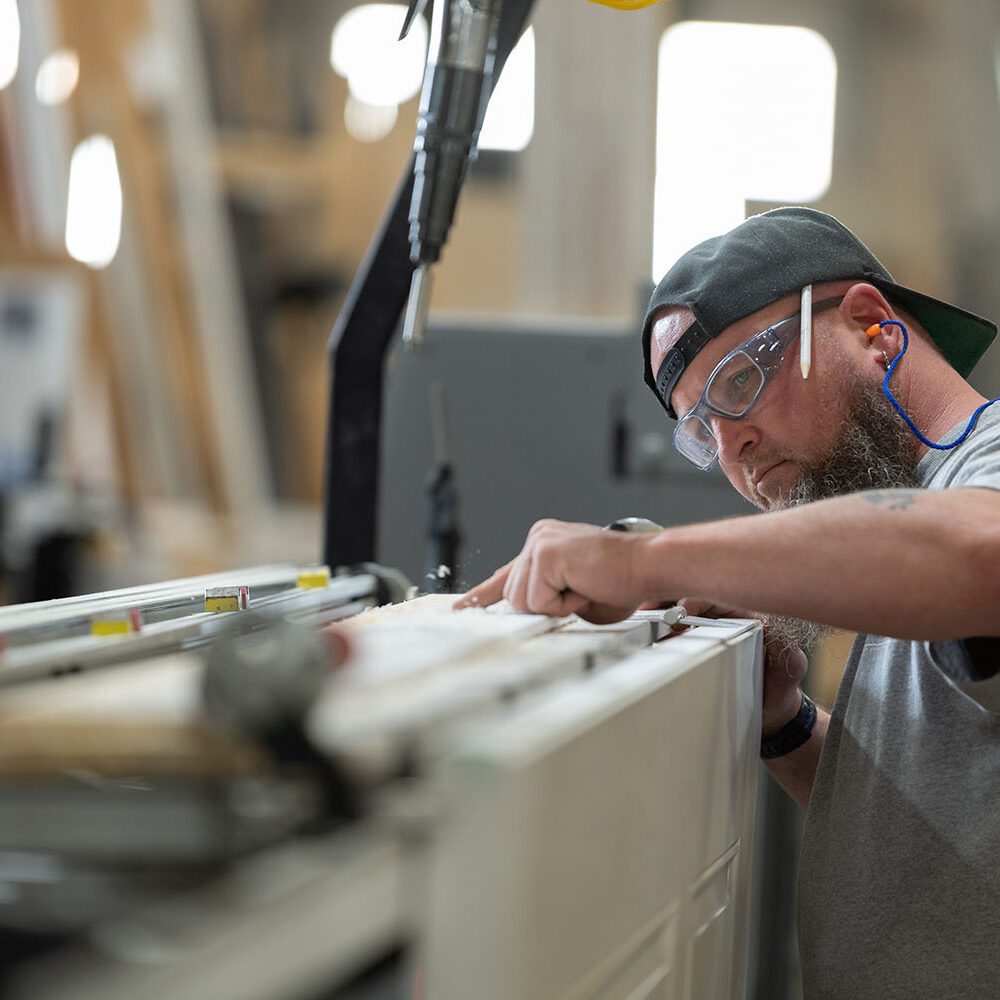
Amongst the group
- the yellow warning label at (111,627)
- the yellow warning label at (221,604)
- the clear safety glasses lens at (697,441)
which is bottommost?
the yellow warning label at (221,604)

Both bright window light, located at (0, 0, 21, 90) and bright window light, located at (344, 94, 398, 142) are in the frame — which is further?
bright window light, located at (344, 94, 398, 142)

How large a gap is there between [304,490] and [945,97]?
245 cm

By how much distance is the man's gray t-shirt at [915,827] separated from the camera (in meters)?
0.88

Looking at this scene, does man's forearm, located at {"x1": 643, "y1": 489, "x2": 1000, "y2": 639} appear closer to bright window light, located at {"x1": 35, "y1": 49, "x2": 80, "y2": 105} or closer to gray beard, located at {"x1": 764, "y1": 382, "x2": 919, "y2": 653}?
gray beard, located at {"x1": 764, "y1": 382, "x2": 919, "y2": 653}

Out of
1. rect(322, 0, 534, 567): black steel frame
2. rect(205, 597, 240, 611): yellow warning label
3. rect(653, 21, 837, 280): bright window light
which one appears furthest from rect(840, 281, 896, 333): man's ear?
rect(653, 21, 837, 280): bright window light

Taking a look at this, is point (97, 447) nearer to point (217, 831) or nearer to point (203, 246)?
point (203, 246)

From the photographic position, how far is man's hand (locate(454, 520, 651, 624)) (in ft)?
2.60

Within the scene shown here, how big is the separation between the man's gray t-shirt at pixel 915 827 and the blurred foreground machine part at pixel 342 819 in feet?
0.91

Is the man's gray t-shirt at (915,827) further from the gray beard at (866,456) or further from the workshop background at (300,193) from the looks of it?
the workshop background at (300,193)

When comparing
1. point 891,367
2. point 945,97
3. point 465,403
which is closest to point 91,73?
point 465,403

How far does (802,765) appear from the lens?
1149 mm

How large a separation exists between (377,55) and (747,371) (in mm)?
3462

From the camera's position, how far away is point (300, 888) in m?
0.40

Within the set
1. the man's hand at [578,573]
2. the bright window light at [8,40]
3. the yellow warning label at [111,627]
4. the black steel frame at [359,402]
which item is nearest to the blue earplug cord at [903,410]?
the man's hand at [578,573]
